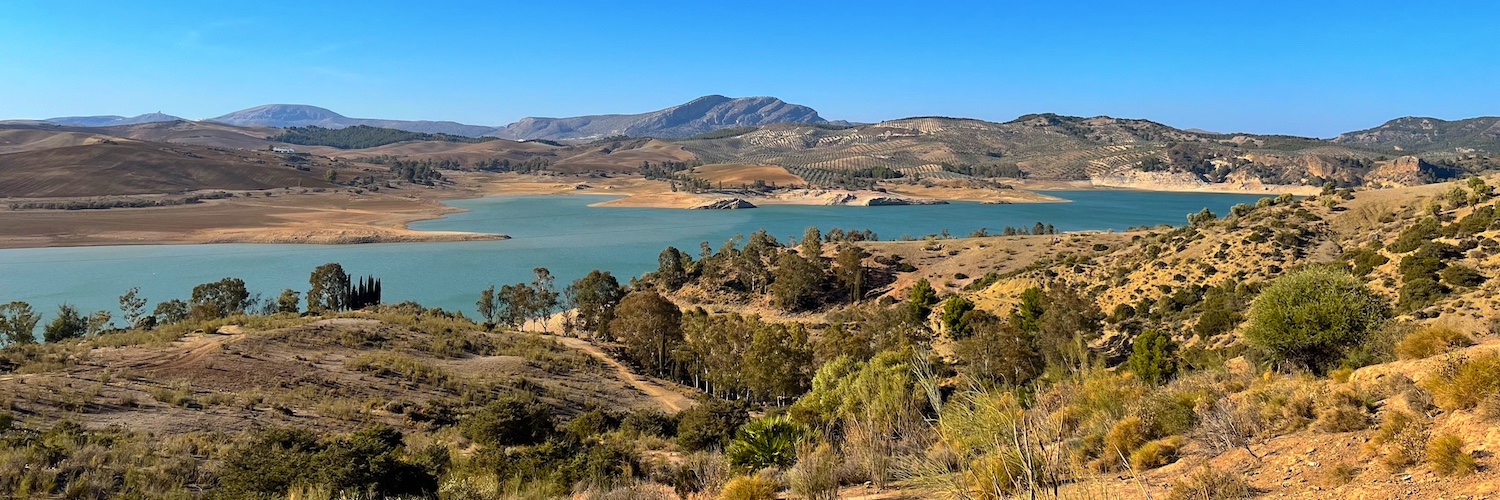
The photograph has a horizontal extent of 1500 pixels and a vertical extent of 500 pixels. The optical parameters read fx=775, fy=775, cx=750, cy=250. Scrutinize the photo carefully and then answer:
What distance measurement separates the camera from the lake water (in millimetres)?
59250

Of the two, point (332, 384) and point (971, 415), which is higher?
point (971, 415)

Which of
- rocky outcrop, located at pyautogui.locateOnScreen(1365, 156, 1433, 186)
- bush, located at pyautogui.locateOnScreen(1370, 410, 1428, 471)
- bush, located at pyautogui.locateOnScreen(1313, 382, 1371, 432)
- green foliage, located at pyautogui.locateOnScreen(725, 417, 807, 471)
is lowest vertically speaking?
green foliage, located at pyautogui.locateOnScreen(725, 417, 807, 471)

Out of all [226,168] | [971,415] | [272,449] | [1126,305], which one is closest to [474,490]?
[272,449]

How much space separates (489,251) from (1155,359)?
237 feet

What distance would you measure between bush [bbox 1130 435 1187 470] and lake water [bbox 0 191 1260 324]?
49.9m

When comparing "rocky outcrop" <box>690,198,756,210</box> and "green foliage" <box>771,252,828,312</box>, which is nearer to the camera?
"green foliage" <box>771,252,828,312</box>

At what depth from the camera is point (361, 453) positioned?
11570mm

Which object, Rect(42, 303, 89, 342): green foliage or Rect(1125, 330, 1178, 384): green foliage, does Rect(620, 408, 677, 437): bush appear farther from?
Rect(42, 303, 89, 342): green foliage

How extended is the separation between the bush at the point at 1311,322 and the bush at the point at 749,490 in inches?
403

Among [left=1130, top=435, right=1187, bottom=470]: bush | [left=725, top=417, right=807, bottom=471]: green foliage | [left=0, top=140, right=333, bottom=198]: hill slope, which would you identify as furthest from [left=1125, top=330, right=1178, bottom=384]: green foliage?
[left=0, top=140, right=333, bottom=198]: hill slope

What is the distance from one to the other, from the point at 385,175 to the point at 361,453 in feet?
597

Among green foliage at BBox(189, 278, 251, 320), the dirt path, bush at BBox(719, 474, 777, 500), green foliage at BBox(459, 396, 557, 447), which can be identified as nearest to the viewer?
bush at BBox(719, 474, 777, 500)

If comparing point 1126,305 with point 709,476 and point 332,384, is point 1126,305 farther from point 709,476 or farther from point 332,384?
point 332,384

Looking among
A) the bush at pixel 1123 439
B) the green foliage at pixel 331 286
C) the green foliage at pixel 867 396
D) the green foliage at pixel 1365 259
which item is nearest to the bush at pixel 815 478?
the green foliage at pixel 867 396
